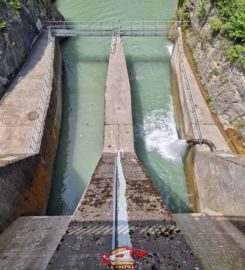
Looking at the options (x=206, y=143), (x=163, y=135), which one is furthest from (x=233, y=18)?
(x=163, y=135)

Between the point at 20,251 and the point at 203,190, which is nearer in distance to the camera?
the point at 20,251

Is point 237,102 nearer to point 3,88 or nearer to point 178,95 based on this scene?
point 178,95

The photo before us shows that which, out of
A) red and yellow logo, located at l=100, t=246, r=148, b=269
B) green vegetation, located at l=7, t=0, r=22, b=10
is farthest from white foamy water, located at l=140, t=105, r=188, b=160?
green vegetation, located at l=7, t=0, r=22, b=10

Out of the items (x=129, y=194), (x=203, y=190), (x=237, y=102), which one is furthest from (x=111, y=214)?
(x=237, y=102)

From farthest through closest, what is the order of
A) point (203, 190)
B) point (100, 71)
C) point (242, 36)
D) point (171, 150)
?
point (100, 71) → point (171, 150) → point (242, 36) → point (203, 190)

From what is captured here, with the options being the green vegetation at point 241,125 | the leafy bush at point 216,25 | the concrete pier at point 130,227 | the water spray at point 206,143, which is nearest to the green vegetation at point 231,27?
the leafy bush at point 216,25

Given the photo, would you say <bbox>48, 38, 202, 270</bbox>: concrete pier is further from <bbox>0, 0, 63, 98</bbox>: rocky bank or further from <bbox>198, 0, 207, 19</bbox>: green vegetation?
<bbox>198, 0, 207, 19</bbox>: green vegetation
